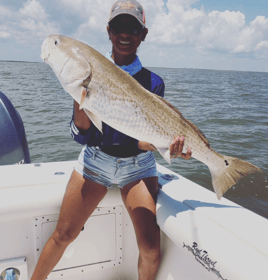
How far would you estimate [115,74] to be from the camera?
1878mm

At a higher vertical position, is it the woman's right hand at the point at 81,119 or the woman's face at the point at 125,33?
the woman's face at the point at 125,33

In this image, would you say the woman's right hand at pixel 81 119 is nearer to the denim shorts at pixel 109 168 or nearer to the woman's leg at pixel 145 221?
the denim shorts at pixel 109 168

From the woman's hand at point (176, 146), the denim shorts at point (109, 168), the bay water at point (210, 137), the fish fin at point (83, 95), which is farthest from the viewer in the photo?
the bay water at point (210, 137)

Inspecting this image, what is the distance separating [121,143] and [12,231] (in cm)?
121

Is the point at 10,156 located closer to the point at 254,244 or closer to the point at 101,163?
the point at 101,163

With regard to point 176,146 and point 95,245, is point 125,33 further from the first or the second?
point 95,245

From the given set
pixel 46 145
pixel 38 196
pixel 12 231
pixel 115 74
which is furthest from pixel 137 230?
pixel 46 145

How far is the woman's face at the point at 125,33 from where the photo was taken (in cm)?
218

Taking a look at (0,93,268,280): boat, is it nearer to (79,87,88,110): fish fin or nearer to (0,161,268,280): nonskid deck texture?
(0,161,268,280): nonskid deck texture

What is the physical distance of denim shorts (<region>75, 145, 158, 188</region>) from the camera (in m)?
2.37

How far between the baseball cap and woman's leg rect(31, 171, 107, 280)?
4.49 feet

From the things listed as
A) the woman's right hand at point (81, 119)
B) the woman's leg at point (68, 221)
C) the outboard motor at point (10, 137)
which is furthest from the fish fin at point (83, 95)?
the outboard motor at point (10, 137)

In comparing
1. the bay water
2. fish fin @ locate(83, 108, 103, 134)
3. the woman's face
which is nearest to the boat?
fish fin @ locate(83, 108, 103, 134)

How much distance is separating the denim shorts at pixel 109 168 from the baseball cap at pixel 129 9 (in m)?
1.09
